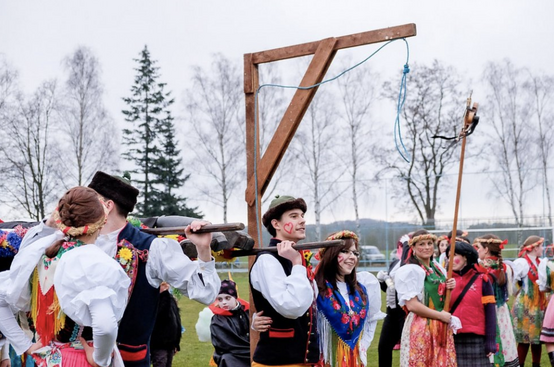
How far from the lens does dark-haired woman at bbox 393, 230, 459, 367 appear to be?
5.91 meters

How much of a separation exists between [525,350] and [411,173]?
17127mm

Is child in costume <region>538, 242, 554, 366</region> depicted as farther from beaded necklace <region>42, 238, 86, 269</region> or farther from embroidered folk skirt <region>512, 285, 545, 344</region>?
beaded necklace <region>42, 238, 86, 269</region>

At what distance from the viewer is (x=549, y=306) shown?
8266mm

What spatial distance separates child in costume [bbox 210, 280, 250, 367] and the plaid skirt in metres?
1.88

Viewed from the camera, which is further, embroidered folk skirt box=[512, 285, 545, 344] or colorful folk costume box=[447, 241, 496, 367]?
embroidered folk skirt box=[512, 285, 545, 344]

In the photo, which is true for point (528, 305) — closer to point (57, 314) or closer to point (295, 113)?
point (295, 113)

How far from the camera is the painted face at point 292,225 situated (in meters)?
4.45

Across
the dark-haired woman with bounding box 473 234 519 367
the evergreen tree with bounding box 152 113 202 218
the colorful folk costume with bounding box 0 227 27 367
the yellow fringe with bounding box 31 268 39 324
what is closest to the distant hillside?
the evergreen tree with bounding box 152 113 202 218

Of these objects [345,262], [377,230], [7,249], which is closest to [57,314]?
[7,249]

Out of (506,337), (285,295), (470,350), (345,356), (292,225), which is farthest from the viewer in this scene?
(506,337)

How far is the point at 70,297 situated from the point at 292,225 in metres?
1.82

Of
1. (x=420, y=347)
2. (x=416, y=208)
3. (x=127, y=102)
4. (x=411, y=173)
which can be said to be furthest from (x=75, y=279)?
(x=127, y=102)

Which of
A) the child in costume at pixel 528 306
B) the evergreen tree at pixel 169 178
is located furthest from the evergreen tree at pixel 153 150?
the child in costume at pixel 528 306

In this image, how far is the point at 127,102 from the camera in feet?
95.8
